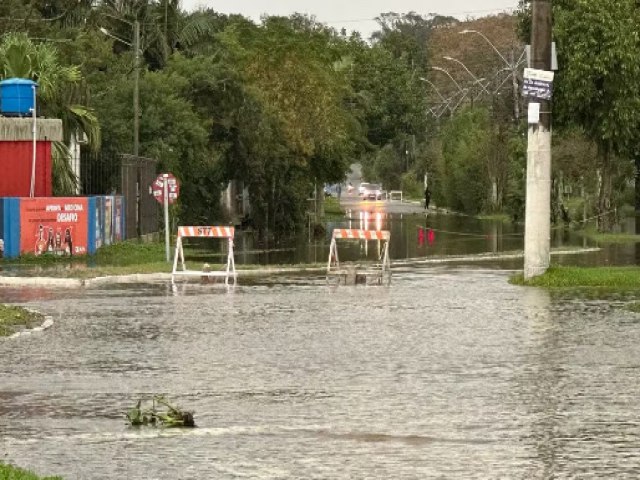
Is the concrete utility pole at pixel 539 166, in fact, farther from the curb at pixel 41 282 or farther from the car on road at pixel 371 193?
the car on road at pixel 371 193

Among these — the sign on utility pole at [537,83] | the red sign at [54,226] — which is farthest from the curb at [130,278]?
the sign on utility pole at [537,83]

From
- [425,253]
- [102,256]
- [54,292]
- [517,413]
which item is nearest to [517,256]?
[425,253]

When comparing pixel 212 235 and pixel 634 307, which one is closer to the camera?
pixel 634 307

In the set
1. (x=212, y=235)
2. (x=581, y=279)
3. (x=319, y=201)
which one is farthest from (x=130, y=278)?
(x=319, y=201)

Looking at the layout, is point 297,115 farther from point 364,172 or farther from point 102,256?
point 364,172

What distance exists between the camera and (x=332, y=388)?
15461mm

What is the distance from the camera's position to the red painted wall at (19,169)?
44.0 metres

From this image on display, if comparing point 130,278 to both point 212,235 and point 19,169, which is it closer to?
point 212,235

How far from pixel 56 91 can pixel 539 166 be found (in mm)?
23132

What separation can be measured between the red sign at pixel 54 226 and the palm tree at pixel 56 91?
7.39 m

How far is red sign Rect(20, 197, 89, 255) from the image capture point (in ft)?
131

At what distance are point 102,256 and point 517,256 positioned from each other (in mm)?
11236

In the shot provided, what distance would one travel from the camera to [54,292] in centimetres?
2941

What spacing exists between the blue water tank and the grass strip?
21619 mm
